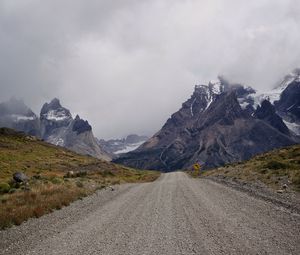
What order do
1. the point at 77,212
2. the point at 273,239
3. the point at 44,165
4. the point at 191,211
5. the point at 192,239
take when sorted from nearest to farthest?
the point at 273,239 → the point at 192,239 → the point at 191,211 → the point at 77,212 → the point at 44,165

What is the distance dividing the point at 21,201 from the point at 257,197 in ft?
50.3

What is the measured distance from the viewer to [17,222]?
1727 centimetres

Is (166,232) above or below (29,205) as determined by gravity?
below

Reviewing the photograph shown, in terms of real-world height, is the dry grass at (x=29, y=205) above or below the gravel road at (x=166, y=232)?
above

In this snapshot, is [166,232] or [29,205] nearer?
[166,232]

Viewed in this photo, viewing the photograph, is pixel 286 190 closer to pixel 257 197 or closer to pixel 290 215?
pixel 257 197

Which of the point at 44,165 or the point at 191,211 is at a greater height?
the point at 44,165

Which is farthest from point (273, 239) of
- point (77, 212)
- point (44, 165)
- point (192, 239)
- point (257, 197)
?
point (44, 165)

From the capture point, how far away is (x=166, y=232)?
13859 millimetres

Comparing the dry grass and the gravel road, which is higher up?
the dry grass

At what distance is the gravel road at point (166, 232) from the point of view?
37.0 feet

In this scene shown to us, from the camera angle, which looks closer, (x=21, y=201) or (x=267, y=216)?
(x=267, y=216)

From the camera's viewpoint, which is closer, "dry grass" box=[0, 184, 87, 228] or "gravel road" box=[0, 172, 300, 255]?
"gravel road" box=[0, 172, 300, 255]

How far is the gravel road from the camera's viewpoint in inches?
444
